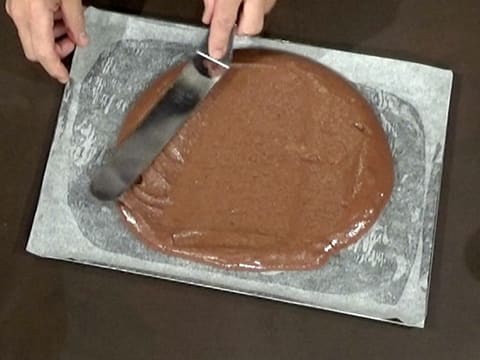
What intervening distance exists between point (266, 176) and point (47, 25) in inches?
9.1

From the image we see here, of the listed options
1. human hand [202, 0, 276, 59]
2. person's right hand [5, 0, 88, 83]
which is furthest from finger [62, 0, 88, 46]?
human hand [202, 0, 276, 59]

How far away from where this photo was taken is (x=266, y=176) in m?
0.78

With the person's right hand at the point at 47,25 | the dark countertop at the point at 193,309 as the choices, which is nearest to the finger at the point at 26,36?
the person's right hand at the point at 47,25

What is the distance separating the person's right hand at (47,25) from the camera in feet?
2.28

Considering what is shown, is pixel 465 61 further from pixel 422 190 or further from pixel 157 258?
pixel 157 258

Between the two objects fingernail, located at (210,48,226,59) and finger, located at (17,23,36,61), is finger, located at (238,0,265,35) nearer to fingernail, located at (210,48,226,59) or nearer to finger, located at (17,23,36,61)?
fingernail, located at (210,48,226,59)

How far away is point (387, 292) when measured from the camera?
77 centimetres

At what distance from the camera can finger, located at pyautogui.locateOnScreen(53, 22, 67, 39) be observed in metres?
0.75

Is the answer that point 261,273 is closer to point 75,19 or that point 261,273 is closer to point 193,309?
point 193,309

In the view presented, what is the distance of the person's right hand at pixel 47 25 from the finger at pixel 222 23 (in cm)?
11

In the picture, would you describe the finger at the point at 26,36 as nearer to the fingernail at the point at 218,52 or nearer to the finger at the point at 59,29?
the finger at the point at 59,29

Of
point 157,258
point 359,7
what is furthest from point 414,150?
point 157,258

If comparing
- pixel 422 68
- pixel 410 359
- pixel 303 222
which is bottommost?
pixel 410 359

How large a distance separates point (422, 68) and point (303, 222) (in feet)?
0.62
